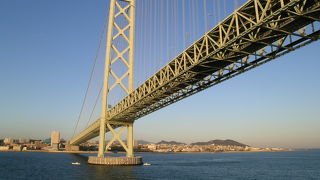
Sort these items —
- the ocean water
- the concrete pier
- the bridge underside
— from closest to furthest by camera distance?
1. the bridge underside
2. the ocean water
3. the concrete pier

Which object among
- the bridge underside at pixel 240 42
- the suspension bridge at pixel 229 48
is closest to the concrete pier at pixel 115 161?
the suspension bridge at pixel 229 48

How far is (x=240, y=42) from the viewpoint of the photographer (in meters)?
15.8

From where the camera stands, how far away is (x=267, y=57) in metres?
17.0

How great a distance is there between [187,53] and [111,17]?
2560 cm

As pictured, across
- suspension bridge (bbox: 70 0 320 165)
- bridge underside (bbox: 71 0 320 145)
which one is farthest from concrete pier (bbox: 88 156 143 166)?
bridge underside (bbox: 71 0 320 145)

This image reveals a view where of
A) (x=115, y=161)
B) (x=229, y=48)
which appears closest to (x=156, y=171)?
(x=115, y=161)

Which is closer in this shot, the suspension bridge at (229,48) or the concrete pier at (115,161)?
the suspension bridge at (229,48)

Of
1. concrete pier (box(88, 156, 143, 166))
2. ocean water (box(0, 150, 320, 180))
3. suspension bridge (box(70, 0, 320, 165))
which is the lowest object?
ocean water (box(0, 150, 320, 180))

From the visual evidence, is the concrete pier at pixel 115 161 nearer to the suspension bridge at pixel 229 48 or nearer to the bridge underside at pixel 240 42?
the suspension bridge at pixel 229 48

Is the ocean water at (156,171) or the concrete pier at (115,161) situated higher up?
the concrete pier at (115,161)

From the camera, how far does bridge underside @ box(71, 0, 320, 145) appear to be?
41.7ft

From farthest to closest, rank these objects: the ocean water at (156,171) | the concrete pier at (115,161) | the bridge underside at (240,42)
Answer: the concrete pier at (115,161) → the ocean water at (156,171) → the bridge underside at (240,42)

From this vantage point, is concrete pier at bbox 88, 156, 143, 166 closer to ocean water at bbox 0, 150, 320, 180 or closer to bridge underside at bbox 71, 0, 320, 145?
ocean water at bbox 0, 150, 320, 180

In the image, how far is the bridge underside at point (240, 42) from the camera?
1273 cm
